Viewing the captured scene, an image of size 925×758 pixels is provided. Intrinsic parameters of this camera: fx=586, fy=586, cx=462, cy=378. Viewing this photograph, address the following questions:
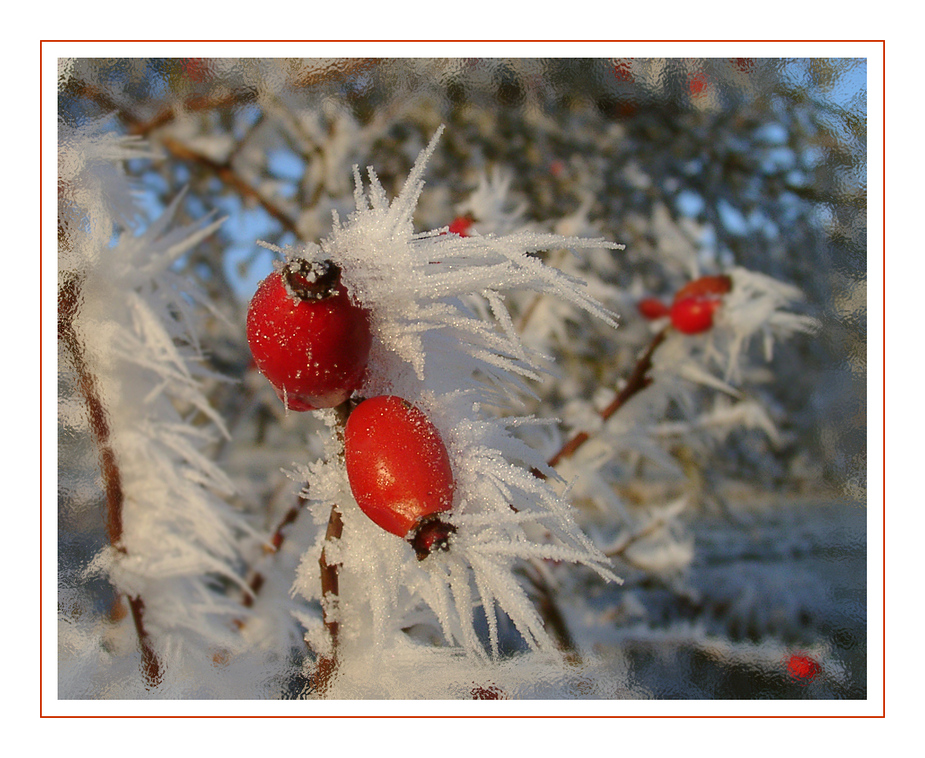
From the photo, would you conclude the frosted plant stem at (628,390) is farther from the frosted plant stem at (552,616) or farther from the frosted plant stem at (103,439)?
the frosted plant stem at (103,439)

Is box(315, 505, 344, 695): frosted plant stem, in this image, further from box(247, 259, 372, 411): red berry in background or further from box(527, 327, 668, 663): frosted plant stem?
box(527, 327, 668, 663): frosted plant stem

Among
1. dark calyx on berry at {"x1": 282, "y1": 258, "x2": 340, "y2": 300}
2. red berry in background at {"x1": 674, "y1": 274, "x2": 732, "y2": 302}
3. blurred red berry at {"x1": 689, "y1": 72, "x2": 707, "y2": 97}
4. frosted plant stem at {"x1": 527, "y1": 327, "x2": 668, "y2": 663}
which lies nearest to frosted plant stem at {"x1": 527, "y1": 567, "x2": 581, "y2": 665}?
frosted plant stem at {"x1": 527, "y1": 327, "x2": 668, "y2": 663}

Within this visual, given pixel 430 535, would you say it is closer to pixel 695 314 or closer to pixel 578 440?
pixel 578 440

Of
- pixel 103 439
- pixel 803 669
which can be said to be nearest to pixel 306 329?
pixel 103 439

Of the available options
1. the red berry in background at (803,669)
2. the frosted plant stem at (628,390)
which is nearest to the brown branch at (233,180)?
the frosted plant stem at (628,390)

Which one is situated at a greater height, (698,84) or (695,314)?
(698,84)

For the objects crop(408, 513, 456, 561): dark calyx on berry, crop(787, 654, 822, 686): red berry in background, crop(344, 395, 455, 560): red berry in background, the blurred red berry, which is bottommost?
crop(787, 654, 822, 686): red berry in background

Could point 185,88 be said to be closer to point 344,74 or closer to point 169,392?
point 344,74
